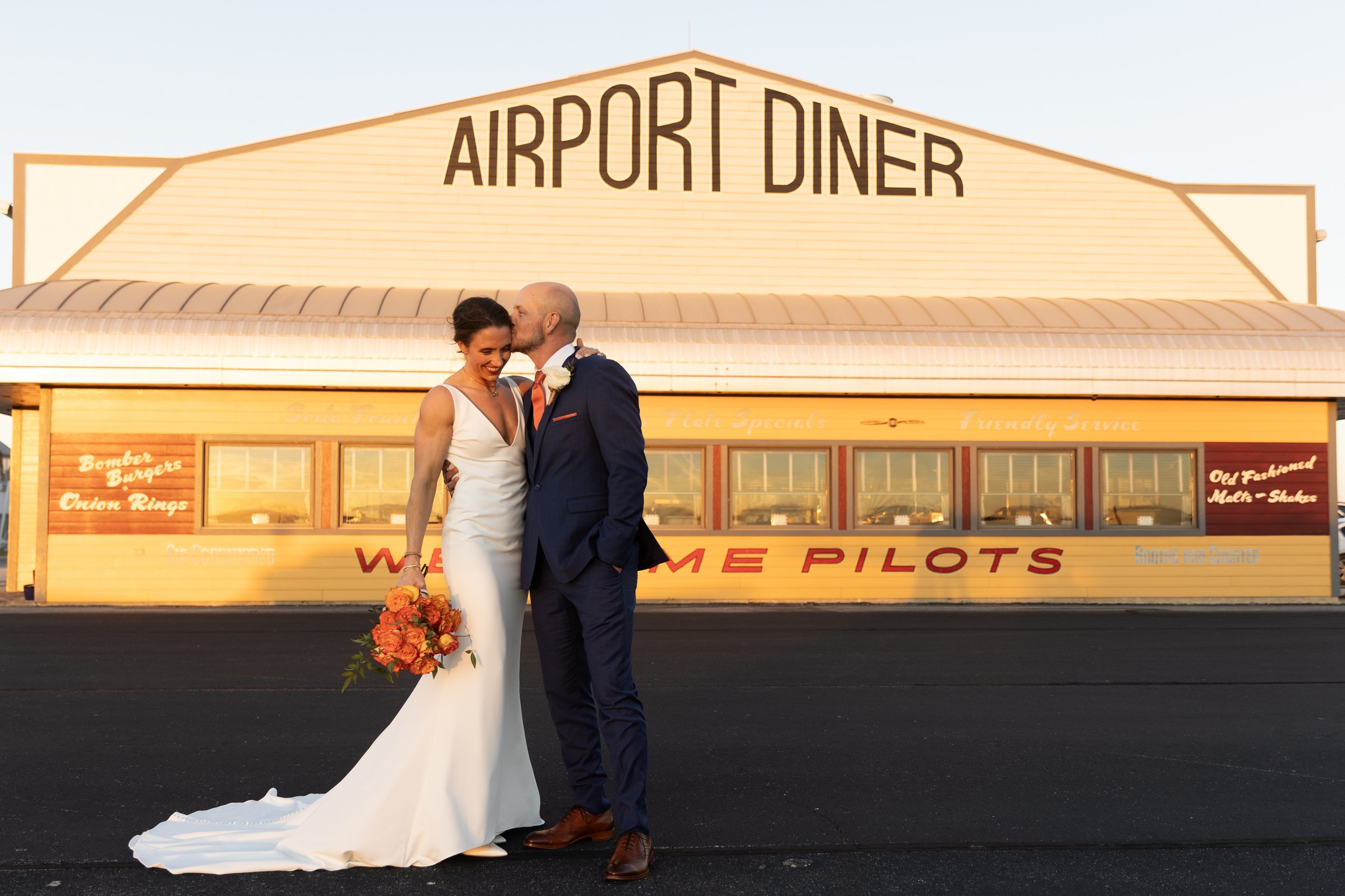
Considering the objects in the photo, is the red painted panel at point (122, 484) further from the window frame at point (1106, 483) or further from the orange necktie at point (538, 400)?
the window frame at point (1106, 483)

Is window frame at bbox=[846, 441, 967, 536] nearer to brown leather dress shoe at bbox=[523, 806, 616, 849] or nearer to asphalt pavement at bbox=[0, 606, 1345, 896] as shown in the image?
asphalt pavement at bbox=[0, 606, 1345, 896]

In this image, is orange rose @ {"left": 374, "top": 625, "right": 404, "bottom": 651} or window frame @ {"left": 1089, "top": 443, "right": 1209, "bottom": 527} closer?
orange rose @ {"left": 374, "top": 625, "right": 404, "bottom": 651}

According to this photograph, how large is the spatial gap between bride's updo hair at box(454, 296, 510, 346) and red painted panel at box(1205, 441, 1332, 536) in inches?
524

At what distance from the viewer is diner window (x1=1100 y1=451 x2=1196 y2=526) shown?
600 inches

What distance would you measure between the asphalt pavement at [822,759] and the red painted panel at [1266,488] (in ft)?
15.6

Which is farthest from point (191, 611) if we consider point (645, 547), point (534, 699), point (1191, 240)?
point (1191, 240)

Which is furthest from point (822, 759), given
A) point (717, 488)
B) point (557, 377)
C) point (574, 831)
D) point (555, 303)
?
point (717, 488)

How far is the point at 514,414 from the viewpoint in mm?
4363

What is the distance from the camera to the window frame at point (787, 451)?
48.8ft

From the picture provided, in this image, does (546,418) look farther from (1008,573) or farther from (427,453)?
(1008,573)

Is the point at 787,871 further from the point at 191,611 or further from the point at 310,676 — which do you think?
the point at 191,611

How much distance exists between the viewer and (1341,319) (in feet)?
50.4

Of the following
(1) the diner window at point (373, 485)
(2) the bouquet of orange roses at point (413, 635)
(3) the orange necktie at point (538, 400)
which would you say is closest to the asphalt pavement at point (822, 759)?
(2) the bouquet of orange roses at point (413, 635)

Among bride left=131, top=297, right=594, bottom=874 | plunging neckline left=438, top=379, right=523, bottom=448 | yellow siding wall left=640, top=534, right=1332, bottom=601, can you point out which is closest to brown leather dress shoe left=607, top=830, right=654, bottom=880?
bride left=131, top=297, right=594, bottom=874
